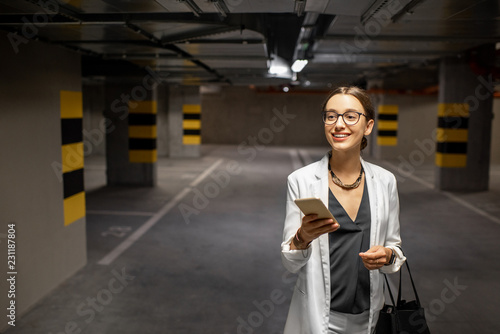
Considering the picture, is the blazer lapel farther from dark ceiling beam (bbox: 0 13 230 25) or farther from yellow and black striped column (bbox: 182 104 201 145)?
yellow and black striped column (bbox: 182 104 201 145)

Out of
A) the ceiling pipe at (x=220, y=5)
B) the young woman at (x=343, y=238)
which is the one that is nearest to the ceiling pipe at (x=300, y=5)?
the ceiling pipe at (x=220, y=5)

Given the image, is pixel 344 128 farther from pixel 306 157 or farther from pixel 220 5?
pixel 306 157

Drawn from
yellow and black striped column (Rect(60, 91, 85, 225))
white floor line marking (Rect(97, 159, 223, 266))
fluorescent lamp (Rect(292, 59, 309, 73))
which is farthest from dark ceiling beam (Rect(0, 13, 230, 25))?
fluorescent lamp (Rect(292, 59, 309, 73))

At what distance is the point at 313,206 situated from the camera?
4.89ft

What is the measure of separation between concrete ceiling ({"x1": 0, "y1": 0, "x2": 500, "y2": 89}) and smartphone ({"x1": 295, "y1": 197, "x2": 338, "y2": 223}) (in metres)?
1.75

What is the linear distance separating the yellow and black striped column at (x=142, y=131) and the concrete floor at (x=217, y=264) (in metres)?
0.78

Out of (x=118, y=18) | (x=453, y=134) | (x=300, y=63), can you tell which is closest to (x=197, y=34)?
(x=118, y=18)

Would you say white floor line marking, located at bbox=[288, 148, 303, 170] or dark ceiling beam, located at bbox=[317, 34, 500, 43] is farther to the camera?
white floor line marking, located at bbox=[288, 148, 303, 170]

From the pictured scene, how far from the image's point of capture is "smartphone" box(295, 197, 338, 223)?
1.46 meters

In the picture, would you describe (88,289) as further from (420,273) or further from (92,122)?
(92,122)

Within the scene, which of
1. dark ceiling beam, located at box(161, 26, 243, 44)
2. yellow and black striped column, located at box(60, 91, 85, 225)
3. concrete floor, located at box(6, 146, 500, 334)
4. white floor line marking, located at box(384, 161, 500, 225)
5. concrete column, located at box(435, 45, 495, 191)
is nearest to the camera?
concrete floor, located at box(6, 146, 500, 334)

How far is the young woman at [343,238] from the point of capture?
69.7 inches

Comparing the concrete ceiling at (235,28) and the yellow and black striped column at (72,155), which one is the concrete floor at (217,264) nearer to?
the yellow and black striped column at (72,155)

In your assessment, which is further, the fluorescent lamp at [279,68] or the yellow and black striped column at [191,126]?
the yellow and black striped column at [191,126]
